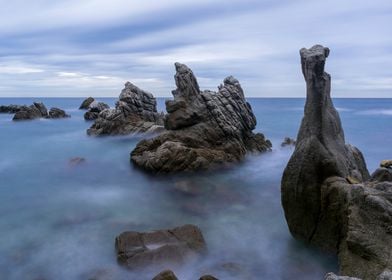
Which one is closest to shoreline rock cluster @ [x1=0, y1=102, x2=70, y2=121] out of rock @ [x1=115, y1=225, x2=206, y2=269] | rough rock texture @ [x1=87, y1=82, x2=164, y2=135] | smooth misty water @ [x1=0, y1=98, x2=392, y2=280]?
rough rock texture @ [x1=87, y1=82, x2=164, y2=135]

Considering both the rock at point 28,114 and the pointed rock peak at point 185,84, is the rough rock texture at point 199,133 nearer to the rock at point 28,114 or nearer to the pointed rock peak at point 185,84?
the pointed rock peak at point 185,84

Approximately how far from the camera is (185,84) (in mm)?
33156

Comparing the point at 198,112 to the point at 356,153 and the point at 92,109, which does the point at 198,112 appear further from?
the point at 92,109

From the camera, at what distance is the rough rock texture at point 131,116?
46.8 m

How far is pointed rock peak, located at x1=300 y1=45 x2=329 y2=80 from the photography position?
14305 mm

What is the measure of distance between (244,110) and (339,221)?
73.1 ft

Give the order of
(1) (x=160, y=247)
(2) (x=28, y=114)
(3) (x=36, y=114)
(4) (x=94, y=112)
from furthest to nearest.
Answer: (3) (x=36, y=114) → (4) (x=94, y=112) → (2) (x=28, y=114) → (1) (x=160, y=247)

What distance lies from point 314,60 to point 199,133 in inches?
661

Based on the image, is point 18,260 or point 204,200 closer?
point 18,260

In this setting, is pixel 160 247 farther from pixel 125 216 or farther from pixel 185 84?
pixel 185 84

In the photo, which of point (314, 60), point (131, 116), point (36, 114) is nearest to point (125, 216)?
point (314, 60)

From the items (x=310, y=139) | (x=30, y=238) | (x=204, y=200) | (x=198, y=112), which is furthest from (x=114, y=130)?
(x=310, y=139)

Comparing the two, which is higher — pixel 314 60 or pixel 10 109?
pixel 314 60

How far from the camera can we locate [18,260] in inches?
560
